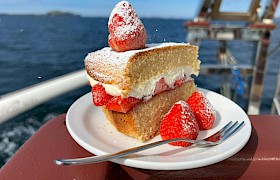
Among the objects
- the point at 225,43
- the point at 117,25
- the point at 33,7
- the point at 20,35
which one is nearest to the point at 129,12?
the point at 117,25

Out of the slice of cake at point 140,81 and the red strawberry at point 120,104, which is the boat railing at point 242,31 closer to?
the slice of cake at point 140,81

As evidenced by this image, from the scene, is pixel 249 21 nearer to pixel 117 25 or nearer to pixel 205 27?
pixel 205 27

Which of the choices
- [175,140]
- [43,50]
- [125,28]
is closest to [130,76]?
[125,28]

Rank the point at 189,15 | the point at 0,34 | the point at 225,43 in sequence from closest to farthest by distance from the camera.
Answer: the point at 0,34
the point at 189,15
the point at 225,43

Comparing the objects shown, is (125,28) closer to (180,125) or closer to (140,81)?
(140,81)

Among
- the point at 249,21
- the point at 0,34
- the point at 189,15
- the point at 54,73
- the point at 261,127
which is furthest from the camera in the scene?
the point at 249,21

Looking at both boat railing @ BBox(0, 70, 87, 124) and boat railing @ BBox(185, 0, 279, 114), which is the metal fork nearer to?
boat railing @ BBox(0, 70, 87, 124)
